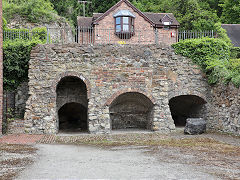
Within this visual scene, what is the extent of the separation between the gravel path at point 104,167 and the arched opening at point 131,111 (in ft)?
19.5

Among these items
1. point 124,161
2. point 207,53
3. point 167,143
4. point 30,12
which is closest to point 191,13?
point 30,12

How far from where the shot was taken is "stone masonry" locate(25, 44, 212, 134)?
12.7m

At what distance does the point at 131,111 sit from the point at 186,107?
3.64m

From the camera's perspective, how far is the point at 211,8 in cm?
3503

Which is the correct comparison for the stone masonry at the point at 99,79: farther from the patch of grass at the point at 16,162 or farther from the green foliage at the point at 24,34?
the patch of grass at the point at 16,162

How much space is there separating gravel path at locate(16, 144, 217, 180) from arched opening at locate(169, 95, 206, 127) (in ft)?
25.9

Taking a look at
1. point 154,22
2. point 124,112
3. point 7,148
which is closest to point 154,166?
point 7,148

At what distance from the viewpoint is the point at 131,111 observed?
1559 centimetres

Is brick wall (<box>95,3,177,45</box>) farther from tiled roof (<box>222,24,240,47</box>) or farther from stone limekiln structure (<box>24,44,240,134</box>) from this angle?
stone limekiln structure (<box>24,44,240,134</box>)

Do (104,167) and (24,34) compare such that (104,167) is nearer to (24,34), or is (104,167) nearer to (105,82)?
(105,82)

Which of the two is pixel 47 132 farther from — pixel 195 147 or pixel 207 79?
pixel 207 79

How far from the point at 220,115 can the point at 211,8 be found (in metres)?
25.3

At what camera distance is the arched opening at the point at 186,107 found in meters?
15.4

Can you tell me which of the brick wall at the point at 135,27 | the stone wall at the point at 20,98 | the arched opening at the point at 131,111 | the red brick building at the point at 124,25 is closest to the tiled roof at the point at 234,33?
the red brick building at the point at 124,25
